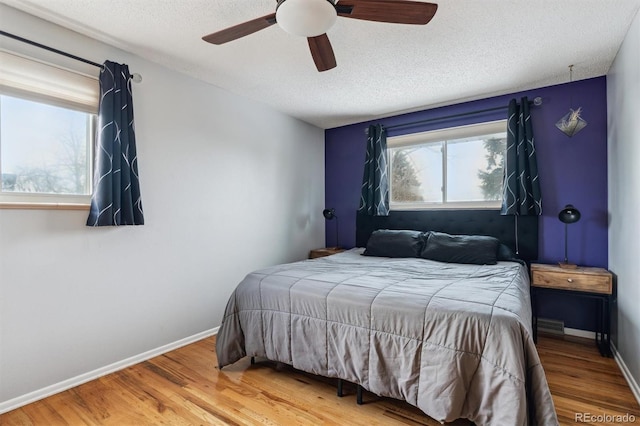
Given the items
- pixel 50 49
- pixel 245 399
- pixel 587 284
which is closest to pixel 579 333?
pixel 587 284

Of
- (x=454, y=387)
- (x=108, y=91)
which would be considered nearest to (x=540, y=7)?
(x=454, y=387)

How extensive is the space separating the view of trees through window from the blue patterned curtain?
9.83ft

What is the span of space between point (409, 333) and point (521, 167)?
236 cm

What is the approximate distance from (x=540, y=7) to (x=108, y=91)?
293 centimetres

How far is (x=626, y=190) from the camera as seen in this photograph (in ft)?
7.48

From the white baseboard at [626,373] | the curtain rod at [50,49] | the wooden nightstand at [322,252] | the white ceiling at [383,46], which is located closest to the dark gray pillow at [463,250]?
the white baseboard at [626,373]

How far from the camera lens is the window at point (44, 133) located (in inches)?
76.6

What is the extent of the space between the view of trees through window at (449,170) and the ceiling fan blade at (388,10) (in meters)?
2.35

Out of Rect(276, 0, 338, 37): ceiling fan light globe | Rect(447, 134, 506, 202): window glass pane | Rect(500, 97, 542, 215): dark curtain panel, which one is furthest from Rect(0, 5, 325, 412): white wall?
Rect(500, 97, 542, 215): dark curtain panel

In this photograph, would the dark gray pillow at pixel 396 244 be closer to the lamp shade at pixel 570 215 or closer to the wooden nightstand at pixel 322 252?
the wooden nightstand at pixel 322 252

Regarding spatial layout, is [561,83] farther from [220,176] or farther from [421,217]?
[220,176]

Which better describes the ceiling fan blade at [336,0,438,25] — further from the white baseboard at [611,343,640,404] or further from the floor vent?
the floor vent

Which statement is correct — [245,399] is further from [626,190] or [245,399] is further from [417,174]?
[417,174]

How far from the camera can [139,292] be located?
8.40 feet
